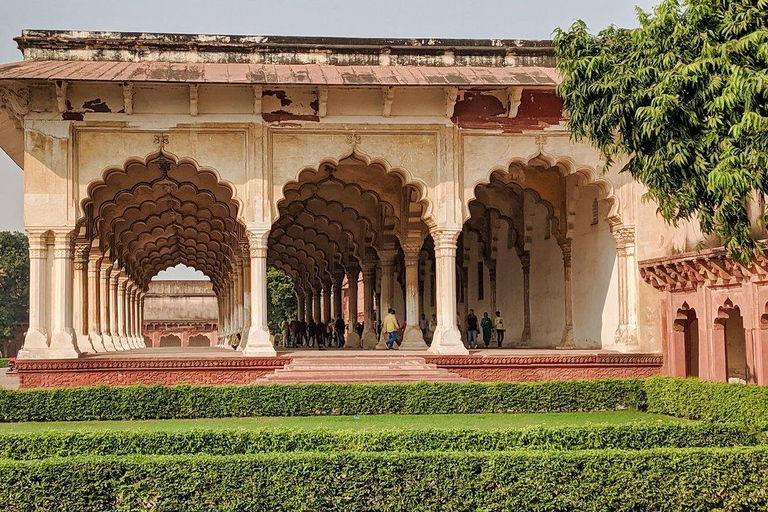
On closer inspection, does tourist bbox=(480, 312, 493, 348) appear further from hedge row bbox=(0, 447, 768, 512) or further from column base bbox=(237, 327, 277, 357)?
hedge row bbox=(0, 447, 768, 512)

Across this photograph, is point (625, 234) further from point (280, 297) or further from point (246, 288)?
point (280, 297)

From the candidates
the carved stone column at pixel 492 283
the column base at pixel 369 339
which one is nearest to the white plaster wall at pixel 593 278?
the carved stone column at pixel 492 283

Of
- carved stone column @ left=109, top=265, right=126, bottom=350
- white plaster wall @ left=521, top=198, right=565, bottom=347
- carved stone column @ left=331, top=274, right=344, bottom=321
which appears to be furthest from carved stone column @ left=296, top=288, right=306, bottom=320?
white plaster wall @ left=521, top=198, right=565, bottom=347

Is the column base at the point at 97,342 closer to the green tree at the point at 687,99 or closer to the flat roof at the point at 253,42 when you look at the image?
the flat roof at the point at 253,42

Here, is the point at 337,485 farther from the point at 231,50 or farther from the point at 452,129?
the point at 231,50

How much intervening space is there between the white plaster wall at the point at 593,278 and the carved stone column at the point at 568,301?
3.8 inches

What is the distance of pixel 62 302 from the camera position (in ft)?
50.8

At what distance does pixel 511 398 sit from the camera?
46.6 ft

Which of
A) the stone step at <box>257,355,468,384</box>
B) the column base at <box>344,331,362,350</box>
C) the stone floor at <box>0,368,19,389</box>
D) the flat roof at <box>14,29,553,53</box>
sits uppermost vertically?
the flat roof at <box>14,29,553,53</box>

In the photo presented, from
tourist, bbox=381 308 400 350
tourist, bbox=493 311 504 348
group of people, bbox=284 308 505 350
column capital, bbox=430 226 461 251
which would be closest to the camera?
column capital, bbox=430 226 461 251

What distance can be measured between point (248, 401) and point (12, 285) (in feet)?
140

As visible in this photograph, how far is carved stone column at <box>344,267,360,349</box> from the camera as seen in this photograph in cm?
2638

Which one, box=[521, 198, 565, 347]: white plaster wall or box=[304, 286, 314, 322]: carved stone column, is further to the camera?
box=[304, 286, 314, 322]: carved stone column

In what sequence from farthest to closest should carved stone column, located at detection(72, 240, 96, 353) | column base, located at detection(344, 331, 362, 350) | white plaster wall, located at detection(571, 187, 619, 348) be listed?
column base, located at detection(344, 331, 362, 350) < carved stone column, located at detection(72, 240, 96, 353) < white plaster wall, located at detection(571, 187, 619, 348)
